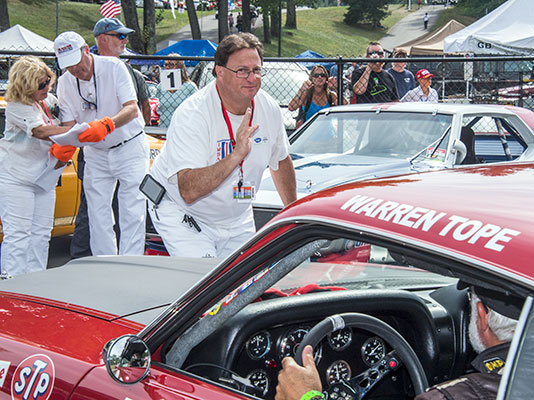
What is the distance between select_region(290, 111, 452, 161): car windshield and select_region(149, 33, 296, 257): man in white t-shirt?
2482mm

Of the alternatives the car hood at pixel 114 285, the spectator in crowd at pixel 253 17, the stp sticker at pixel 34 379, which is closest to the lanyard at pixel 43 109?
the car hood at pixel 114 285

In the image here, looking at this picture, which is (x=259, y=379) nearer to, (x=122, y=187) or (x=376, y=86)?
(x=122, y=187)

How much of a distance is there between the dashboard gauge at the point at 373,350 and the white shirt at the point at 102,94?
3554mm

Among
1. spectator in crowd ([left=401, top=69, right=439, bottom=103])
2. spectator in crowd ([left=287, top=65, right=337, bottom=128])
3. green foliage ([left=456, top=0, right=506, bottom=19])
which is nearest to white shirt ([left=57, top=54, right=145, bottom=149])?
spectator in crowd ([left=287, top=65, right=337, bottom=128])

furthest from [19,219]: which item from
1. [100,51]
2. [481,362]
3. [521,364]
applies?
[521,364]

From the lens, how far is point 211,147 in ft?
11.3

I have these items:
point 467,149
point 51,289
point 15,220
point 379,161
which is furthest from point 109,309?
point 467,149

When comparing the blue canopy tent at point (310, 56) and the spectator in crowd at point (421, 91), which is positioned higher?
the spectator in crowd at point (421, 91)

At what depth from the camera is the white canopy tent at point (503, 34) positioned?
2033 centimetres

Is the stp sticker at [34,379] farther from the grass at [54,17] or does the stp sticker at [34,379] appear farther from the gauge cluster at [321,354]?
the grass at [54,17]

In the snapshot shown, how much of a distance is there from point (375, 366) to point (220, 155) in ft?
5.59

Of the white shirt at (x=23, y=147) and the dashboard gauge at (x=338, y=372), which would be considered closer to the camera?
the dashboard gauge at (x=338, y=372)

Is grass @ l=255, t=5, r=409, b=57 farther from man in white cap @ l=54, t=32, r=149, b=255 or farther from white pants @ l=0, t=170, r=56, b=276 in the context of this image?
white pants @ l=0, t=170, r=56, b=276

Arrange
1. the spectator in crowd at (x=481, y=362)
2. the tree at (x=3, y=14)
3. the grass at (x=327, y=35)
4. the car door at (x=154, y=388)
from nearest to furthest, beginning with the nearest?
the spectator in crowd at (x=481, y=362), the car door at (x=154, y=388), the tree at (x=3, y=14), the grass at (x=327, y=35)
